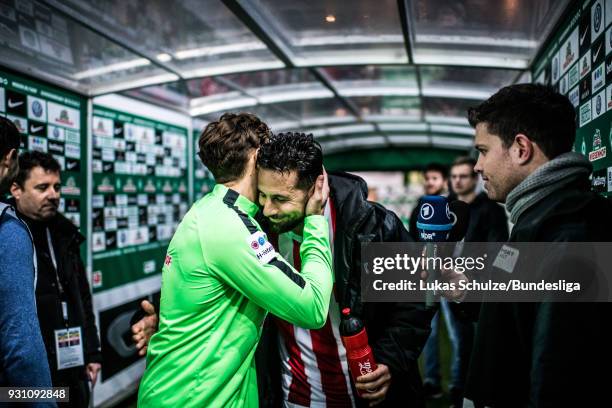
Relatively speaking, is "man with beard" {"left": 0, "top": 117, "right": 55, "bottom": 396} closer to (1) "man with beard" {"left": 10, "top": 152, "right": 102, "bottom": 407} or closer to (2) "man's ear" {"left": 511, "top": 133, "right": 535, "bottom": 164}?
(1) "man with beard" {"left": 10, "top": 152, "right": 102, "bottom": 407}

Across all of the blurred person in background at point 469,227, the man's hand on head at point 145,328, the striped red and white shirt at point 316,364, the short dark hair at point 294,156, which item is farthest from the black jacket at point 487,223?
the man's hand on head at point 145,328

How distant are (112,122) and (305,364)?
3.09 meters

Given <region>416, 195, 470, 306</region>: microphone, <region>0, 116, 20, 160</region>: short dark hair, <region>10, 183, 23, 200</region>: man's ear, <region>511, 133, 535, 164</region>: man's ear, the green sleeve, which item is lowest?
the green sleeve

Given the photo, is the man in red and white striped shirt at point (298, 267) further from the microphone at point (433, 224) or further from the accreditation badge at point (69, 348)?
the accreditation badge at point (69, 348)

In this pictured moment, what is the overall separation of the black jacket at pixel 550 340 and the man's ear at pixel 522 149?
159mm

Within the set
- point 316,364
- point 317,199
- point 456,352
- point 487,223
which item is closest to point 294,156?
point 317,199

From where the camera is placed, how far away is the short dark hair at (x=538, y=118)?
1.31 metres

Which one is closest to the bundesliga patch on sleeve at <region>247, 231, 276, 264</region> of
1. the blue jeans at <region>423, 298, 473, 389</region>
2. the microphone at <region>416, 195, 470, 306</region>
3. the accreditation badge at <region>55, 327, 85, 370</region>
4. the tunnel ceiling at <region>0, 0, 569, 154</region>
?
the microphone at <region>416, 195, 470, 306</region>

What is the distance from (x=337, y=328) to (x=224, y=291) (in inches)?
21.4

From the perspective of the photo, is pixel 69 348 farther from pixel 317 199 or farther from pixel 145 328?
pixel 317 199

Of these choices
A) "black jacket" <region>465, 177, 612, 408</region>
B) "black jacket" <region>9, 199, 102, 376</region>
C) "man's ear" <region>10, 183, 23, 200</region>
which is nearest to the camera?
"black jacket" <region>465, 177, 612, 408</region>

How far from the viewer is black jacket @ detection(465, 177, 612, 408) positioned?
101 cm

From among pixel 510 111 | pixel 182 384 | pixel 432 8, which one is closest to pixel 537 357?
pixel 510 111

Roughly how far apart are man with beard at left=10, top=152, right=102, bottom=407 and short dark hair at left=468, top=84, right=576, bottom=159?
238 cm
